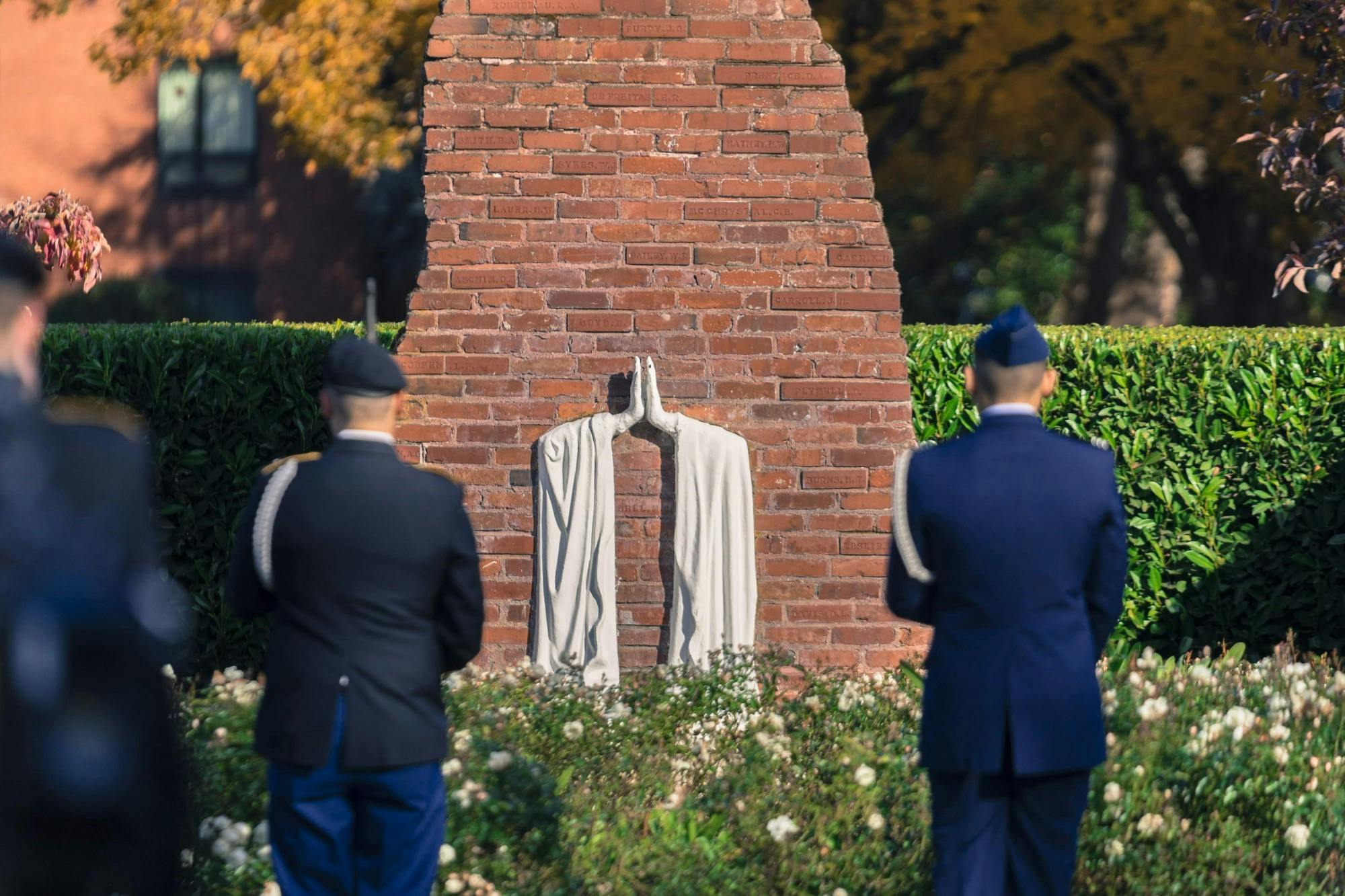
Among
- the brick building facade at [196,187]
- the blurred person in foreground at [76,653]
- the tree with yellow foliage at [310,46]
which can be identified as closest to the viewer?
the blurred person in foreground at [76,653]

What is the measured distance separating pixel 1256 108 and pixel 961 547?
21.3 feet

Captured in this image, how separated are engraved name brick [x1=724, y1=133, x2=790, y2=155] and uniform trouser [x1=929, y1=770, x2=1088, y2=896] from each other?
3548 millimetres

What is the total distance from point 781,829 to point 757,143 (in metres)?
3.08

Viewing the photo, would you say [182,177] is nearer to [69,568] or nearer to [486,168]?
[486,168]

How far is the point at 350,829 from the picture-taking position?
3512 millimetres

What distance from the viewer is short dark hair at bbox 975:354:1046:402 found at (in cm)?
350

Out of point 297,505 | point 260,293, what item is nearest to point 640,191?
point 297,505

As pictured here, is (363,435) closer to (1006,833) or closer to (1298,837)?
(1006,833)

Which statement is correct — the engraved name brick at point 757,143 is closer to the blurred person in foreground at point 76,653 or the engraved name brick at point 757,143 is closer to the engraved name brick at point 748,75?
the engraved name brick at point 748,75

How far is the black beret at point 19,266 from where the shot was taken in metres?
2.96

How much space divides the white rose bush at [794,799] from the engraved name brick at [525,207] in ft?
6.73

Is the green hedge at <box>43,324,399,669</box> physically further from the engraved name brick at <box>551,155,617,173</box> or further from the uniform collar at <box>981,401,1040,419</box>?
the uniform collar at <box>981,401,1040,419</box>

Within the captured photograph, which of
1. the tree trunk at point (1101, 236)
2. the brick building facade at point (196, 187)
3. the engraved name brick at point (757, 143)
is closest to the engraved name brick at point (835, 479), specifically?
the engraved name brick at point (757, 143)

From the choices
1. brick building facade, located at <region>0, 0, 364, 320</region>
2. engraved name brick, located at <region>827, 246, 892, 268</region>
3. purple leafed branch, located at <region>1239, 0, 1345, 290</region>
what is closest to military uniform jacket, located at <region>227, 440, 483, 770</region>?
engraved name brick, located at <region>827, 246, 892, 268</region>
